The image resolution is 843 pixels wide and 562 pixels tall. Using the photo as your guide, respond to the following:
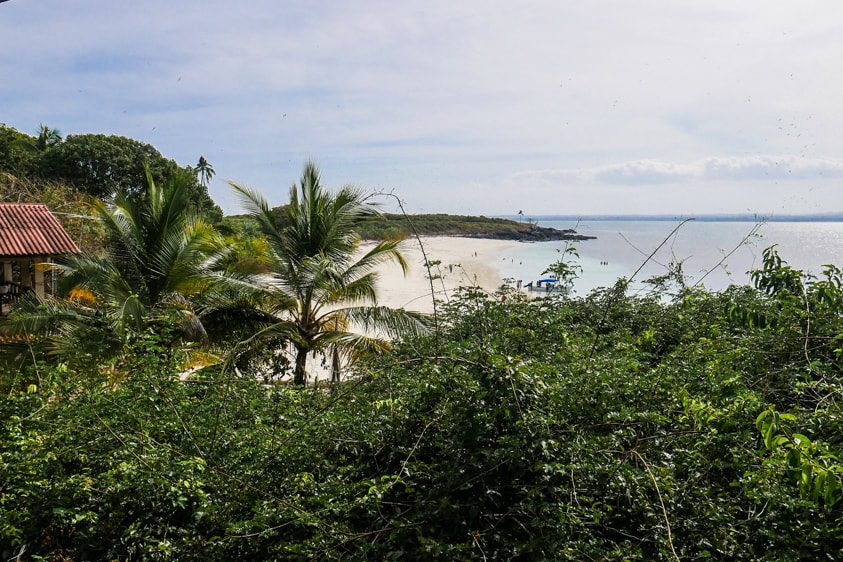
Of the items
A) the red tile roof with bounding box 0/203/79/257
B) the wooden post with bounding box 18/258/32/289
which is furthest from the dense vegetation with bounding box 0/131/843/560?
the wooden post with bounding box 18/258/32/289

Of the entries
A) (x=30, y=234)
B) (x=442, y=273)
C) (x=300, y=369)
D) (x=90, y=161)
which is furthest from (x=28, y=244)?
(x=90, y=161)

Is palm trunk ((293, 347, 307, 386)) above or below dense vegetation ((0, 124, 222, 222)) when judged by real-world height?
below

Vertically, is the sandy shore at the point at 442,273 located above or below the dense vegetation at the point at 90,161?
below

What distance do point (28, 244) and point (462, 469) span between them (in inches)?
464

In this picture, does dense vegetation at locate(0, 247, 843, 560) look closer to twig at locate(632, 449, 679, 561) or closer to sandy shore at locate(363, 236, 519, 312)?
twig at locate(632, 449, 679, 561)

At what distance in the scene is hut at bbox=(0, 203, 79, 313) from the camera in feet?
38.4

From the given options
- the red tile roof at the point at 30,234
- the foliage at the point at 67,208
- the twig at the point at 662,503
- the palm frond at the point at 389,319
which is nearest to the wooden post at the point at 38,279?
the red tile roof at the point at 30,234

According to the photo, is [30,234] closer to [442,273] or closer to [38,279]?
[38,279]

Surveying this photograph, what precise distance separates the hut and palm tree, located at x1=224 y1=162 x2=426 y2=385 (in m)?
4.13

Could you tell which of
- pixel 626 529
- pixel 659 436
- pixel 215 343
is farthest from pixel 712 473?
pixel 215 343

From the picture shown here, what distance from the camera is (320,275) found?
9641 mm

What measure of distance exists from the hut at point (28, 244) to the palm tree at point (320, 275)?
4.13m

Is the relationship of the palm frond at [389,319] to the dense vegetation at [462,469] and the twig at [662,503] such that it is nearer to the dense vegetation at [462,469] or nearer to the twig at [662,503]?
the dense vegetation at [462,469]

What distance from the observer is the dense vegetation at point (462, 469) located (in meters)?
2.79
